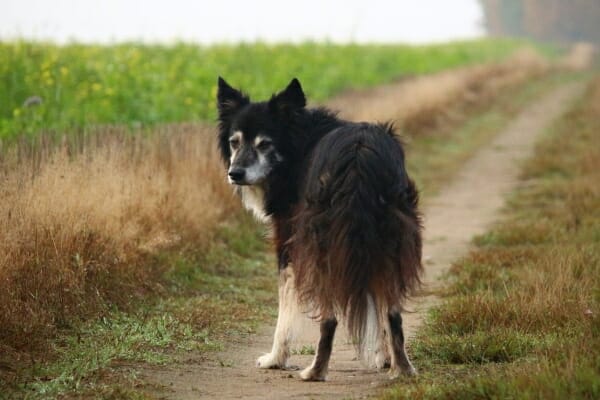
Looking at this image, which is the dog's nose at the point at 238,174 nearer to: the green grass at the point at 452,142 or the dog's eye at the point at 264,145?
the dog's eye at the point at 264,145

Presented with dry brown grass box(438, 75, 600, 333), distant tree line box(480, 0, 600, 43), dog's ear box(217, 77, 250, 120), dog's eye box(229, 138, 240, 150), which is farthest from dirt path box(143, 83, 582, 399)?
distant tree line box(480, 0, 600, 43)

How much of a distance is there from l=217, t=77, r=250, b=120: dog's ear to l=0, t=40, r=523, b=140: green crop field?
396 centimetres

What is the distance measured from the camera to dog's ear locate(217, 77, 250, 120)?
8.15 m

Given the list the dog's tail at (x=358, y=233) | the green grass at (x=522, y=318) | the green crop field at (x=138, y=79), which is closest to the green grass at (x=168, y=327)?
the dog's tail at (x=358, y=233)

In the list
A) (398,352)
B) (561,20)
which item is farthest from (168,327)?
(561,20)

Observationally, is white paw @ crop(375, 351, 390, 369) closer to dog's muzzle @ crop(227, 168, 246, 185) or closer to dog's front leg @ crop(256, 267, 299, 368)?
dog's front leg @ crop(256, 267, 299, 368)

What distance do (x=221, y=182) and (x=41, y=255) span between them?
519 centimetres

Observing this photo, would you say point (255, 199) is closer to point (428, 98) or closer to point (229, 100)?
point (229, 100)

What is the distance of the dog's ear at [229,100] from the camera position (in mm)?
8148

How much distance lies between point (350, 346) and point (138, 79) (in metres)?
9.31

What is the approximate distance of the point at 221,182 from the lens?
518 inches

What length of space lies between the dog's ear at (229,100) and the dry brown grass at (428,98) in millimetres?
7953

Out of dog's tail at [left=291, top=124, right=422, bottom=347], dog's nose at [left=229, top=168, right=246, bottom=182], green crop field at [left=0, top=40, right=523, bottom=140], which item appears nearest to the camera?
dog's tail at [left=291, top=124, right=422, bottom=347]

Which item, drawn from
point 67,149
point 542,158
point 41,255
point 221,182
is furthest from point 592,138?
point 41,255
